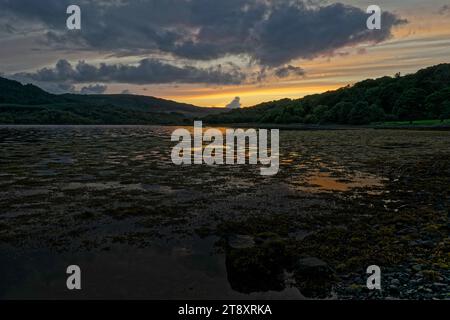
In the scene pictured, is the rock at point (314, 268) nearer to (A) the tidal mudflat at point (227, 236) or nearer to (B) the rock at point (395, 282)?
(A) the tidal mudflat at point (227, 236)

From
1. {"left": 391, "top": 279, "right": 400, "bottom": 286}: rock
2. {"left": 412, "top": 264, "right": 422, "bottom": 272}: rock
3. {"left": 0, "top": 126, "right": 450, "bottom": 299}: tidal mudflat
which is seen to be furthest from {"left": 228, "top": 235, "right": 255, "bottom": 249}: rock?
{"left": 412, "top": 264, "right": 422, "bottom": 272}: rock

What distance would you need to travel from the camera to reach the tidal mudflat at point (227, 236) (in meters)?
12.2

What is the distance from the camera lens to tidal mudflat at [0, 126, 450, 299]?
481 inches

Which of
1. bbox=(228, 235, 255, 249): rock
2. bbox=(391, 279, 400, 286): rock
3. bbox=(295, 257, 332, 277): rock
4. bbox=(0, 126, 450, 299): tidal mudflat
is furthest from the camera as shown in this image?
bbox=(228, 235, 255, 249): rock

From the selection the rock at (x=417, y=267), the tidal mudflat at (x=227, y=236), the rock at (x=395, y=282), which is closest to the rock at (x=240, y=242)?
the tidal mudflat at (x=227, y=236)

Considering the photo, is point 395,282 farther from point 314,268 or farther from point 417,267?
point 314,268

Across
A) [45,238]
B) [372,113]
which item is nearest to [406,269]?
[45,238]

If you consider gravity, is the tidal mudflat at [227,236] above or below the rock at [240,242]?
below

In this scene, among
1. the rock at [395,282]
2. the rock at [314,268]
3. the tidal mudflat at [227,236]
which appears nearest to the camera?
the rock at [395,282]

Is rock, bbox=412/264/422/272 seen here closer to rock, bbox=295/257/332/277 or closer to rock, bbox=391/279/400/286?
rock, bbox=391/279/400/286

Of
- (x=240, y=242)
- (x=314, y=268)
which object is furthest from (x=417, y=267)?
(x=240, y=242)

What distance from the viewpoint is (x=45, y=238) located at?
17.4m

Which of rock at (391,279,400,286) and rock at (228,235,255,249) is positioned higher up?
rock at (228,235,255,249)

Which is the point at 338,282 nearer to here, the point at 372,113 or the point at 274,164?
the point at 274,164
